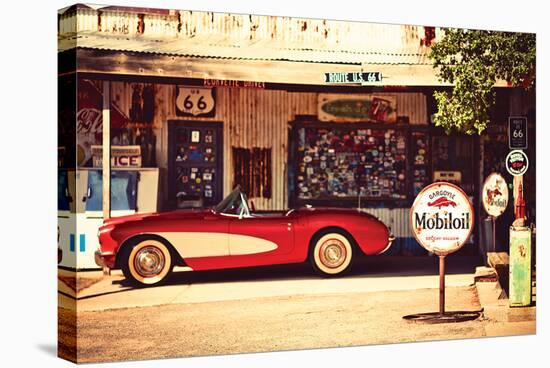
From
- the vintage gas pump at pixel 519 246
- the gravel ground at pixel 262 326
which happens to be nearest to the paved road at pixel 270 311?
the gravel ground at pixel 262 326

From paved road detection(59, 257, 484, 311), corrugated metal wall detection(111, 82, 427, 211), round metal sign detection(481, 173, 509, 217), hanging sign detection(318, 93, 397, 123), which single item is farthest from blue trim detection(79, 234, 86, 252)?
round metal sign detection(481, 173, 509, 217)

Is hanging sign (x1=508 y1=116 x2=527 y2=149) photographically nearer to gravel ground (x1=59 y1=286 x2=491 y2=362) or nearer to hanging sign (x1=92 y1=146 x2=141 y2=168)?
gravel ground (x1=59 y1=286 x2=491 y2=362)

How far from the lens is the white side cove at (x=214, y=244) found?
1166cm

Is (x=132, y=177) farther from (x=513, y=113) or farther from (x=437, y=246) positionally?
(x=513, y=113)

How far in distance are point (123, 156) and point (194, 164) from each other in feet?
2.96

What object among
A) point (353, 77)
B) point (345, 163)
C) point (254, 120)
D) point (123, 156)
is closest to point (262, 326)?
point (345, 163)

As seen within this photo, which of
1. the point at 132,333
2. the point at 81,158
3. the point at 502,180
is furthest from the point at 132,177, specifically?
the point at 502,180

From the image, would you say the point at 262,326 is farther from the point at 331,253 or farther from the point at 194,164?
the point at 194,164

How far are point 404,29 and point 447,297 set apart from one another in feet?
10.6

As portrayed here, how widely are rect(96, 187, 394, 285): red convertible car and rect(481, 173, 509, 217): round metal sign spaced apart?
4.63 feet

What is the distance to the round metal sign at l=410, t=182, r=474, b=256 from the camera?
1277cm

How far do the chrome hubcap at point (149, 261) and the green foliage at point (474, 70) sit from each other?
3784 millimetres

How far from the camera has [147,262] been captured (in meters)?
11.5

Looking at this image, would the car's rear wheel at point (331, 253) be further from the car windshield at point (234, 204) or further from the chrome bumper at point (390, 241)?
the car windshield at point (234, 204)
